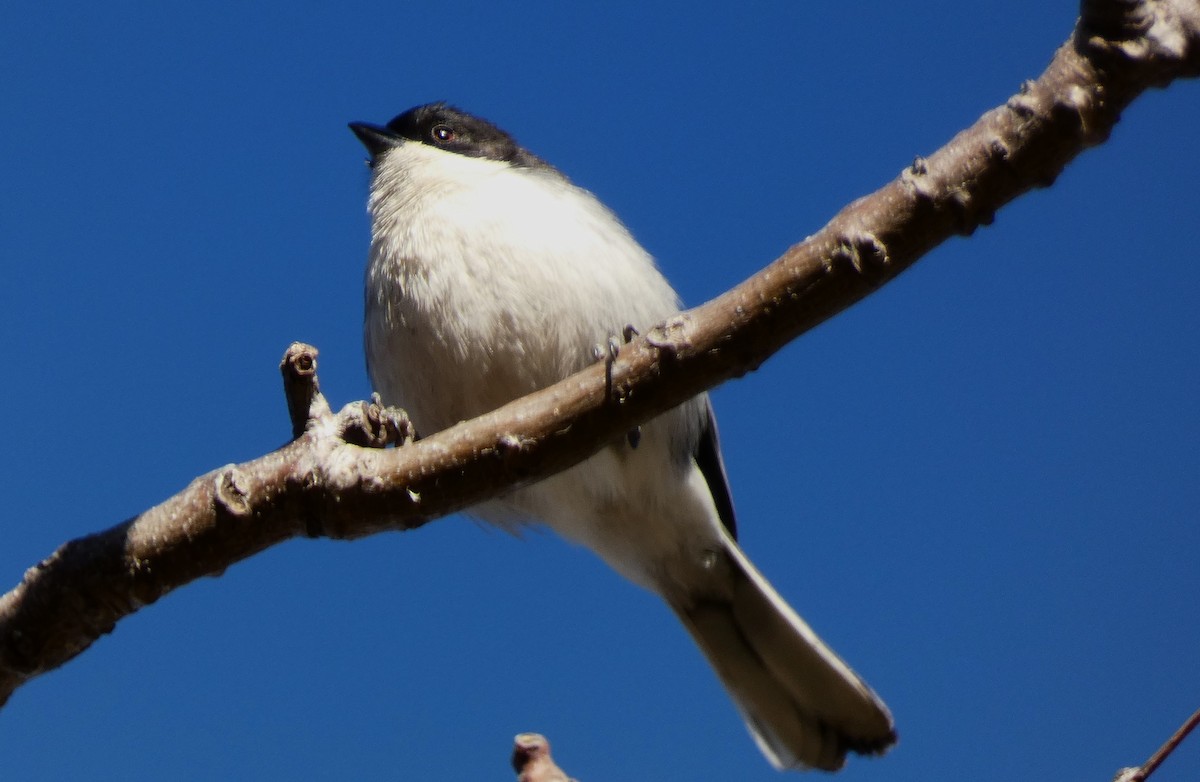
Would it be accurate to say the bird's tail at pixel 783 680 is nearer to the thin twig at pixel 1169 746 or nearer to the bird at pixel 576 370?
the bird at pixel 576 370

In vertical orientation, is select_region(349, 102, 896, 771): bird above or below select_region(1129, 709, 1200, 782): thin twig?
above

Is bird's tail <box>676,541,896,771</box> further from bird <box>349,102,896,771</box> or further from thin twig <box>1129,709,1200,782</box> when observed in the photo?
thin twig <box>1129,709,1200,782</box>

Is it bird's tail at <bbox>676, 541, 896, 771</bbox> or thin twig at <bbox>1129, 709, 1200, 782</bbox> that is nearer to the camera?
thin twig at <bbox>1129, 709, 1200, 782</bbox>

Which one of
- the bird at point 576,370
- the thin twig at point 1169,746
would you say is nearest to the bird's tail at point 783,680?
the bird at point 576,370

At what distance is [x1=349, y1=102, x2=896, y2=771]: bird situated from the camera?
162 inches

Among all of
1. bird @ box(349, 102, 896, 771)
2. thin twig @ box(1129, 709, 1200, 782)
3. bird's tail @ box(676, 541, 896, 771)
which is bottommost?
thin twig @ box(1129, 709, 1200, 782)

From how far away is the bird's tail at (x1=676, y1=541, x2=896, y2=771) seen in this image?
4203 mm

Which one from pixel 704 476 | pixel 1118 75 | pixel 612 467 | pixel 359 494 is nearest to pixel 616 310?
pixel 612 467

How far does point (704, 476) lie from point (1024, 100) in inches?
105

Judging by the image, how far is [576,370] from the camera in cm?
416

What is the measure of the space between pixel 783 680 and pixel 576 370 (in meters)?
1.30

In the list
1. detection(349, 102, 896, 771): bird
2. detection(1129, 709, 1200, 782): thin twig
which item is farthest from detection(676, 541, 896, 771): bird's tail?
detection(1129, 709, 1200, 782): thin twig

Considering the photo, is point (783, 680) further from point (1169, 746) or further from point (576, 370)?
point (1169, 746)

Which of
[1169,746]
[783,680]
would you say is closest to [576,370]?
[783,680]
